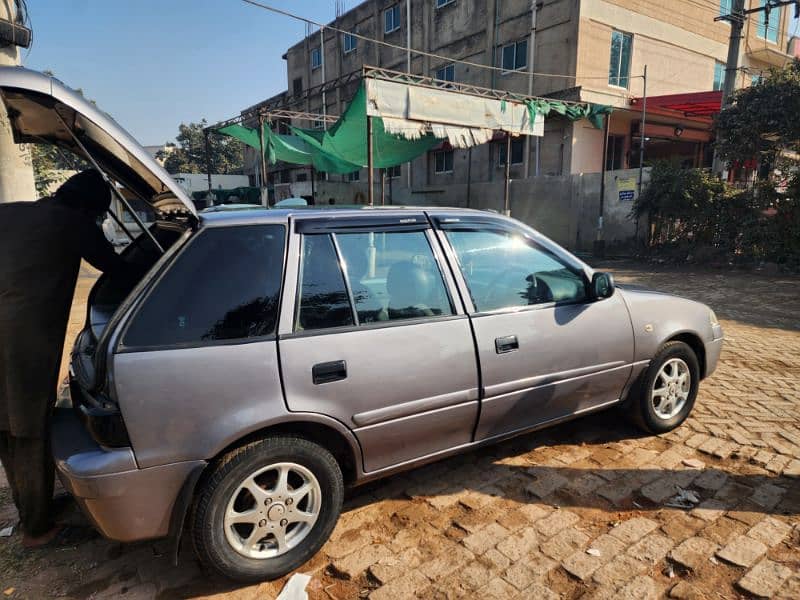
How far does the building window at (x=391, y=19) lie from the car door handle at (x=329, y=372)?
1069 inches

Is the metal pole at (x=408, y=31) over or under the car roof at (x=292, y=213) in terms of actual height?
over

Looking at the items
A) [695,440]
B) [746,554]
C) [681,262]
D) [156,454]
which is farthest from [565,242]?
[156,454]

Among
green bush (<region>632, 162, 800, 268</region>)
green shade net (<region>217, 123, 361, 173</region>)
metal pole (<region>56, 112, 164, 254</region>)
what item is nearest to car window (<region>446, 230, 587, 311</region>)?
metal pole (<region>56, 112, 164, 254</region>)

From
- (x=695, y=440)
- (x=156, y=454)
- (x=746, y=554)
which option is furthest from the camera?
(x=695, y=440)

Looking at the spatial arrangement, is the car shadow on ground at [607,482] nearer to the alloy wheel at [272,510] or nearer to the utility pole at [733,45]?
the alloy wheel at [272,510]

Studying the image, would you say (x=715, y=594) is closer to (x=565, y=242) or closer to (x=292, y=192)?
(x=565, y=242)

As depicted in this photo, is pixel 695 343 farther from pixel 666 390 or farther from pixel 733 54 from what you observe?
pixel 733 54

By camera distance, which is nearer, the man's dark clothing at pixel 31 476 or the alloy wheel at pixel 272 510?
the alloy wheel at pixel 272 510

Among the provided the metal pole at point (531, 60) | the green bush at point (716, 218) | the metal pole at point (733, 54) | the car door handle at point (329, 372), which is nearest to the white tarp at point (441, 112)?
the green bush at point (716, 218)

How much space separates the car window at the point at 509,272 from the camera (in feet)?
9.80

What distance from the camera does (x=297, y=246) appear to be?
2.49 meters

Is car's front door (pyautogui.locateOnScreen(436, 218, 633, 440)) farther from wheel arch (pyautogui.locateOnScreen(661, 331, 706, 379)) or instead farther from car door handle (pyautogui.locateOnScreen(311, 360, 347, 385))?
car door handle (pyautogui.locateOnScreen(311, 360, 347, 385))

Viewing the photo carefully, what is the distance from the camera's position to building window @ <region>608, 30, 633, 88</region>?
18923 mm

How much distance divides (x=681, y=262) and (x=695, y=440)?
1147 cm
